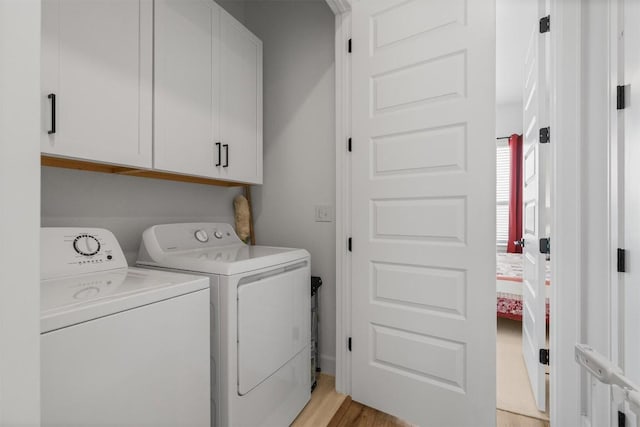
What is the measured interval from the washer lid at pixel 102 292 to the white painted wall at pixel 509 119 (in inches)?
221

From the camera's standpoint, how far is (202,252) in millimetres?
1782

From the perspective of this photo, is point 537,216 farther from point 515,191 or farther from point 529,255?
point 515,191

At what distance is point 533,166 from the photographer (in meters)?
1.99

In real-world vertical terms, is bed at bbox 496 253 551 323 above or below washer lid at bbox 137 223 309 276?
below

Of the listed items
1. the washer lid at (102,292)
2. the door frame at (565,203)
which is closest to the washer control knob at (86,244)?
the washer lid at (102,292)

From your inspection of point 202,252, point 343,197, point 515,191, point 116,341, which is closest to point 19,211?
point 116,341

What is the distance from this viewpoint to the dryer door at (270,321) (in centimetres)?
141

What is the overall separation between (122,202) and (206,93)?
0.75 meters

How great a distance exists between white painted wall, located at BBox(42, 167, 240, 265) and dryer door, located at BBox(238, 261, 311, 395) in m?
0.81

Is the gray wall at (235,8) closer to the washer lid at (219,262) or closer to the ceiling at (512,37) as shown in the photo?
the washer lid at (219,262)

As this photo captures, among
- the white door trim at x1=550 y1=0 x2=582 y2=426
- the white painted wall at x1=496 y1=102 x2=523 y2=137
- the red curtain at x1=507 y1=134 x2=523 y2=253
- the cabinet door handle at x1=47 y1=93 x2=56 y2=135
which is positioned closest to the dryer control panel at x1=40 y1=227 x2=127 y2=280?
the cabinet door handle at x1=47 y1=93 x2=56 y2=135

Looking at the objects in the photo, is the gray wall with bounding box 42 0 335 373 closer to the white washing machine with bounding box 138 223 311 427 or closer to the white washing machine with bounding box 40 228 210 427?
the white washing machine with bounding box 138 223 311 427

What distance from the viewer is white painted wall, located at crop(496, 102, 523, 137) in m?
5.23

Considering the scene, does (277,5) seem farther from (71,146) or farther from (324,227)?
(71,146)
